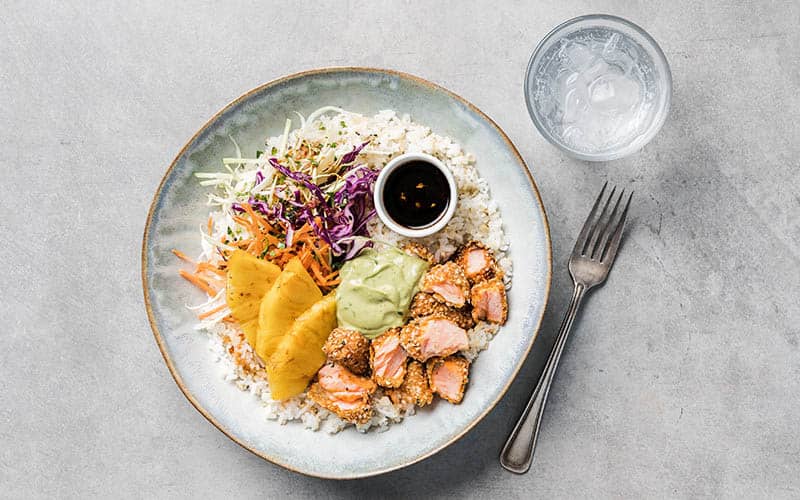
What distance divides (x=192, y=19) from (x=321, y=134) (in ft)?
3.56

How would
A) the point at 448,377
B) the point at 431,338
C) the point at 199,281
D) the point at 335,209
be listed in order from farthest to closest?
the point at 199,281 → the point at 335,209 → the point at 448,377 → the point at 431,338

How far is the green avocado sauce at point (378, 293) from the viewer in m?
2.93

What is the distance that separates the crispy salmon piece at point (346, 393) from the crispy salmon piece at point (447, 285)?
543 millimetres

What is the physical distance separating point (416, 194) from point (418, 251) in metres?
0.28

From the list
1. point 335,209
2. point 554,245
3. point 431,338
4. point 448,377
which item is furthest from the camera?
point 554,245

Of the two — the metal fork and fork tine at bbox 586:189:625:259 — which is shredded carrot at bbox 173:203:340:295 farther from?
fork tine at bbox 586:189:625:259

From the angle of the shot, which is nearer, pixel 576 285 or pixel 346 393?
pixel 346 393

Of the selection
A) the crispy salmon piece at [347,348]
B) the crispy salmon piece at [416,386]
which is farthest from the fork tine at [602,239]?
the crispy salmon piece at [347,348]

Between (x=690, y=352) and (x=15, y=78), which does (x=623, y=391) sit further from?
(x=15, y=78)

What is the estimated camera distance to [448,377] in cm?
298

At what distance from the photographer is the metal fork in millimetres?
3201

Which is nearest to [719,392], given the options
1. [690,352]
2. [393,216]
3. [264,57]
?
[690,352]

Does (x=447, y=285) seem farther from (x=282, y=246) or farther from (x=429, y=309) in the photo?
(x=282, y=246)

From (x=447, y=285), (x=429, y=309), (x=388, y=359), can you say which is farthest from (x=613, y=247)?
(x=388, y=359)
